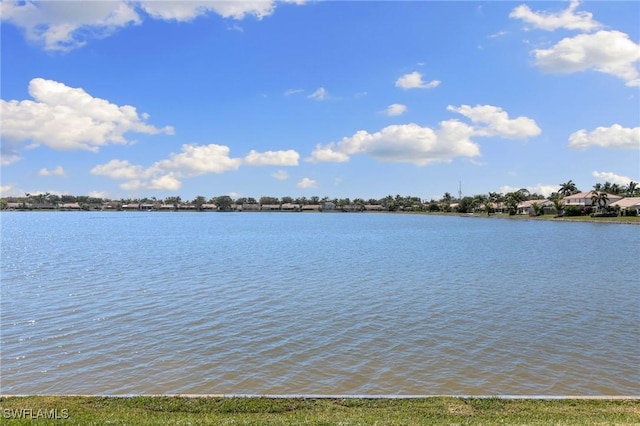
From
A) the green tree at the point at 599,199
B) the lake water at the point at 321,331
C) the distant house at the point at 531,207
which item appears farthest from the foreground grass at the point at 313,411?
the distant house at the point at 531,207

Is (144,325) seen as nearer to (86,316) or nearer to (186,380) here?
(86,316)

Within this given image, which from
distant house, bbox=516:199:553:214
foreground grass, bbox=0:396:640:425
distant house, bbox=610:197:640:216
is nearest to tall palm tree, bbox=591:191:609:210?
distant house, bbox=610:197:640:216

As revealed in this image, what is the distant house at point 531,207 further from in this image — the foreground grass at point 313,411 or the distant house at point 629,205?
the foreground grass at point 313,411

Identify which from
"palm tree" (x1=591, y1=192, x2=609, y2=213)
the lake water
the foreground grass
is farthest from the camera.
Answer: "palm tree" (x1=591, y1=192, x2=609, y2=213)

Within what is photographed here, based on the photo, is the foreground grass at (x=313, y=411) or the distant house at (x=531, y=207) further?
the distant house at (x=531, y=207)

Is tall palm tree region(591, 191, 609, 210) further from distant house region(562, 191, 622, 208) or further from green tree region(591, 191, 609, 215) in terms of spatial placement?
distant house region(562, 191, 622, 208)

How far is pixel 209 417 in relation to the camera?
7098 millimetres

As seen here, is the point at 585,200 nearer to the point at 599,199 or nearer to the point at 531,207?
the point at 599,199

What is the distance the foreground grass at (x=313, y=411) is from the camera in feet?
22.4

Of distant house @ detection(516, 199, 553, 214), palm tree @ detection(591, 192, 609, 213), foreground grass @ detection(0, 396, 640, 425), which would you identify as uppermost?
palm tree @ detection(591, 192, 609, 213)

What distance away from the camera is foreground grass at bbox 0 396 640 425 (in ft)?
22.4

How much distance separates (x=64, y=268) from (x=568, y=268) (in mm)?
32624

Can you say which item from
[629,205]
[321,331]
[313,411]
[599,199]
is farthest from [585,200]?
[313,411]

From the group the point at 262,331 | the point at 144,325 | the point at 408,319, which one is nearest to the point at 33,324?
the point at 144,325
